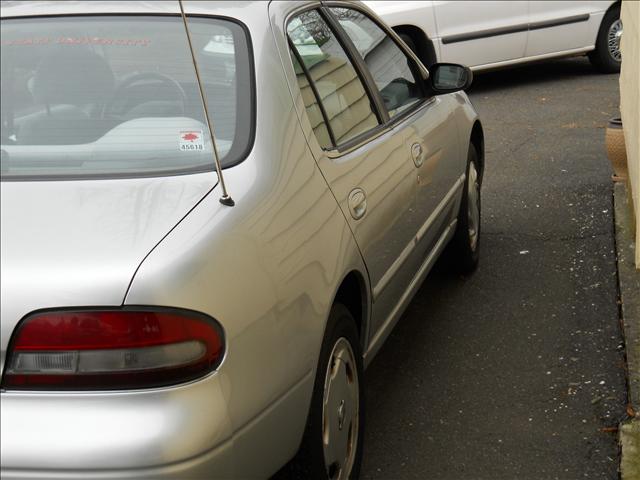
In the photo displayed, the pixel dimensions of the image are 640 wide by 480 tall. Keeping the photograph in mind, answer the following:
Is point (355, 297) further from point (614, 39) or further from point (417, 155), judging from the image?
point (614, 39)

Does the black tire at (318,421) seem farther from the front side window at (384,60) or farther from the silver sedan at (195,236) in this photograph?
the front side window at (384,60)

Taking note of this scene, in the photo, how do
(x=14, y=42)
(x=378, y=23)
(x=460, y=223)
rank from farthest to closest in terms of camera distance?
(x=460, y=223) → (x=378, y=23) → (x=14, y=42)

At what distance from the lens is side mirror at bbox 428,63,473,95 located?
528cm

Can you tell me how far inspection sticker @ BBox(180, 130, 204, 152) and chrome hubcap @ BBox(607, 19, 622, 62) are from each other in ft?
30.2

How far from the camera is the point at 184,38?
365 centimetres

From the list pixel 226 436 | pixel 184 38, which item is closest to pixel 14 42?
pixel 184 38

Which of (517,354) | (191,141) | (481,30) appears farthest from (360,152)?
(481,30)

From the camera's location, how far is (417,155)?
188 inches

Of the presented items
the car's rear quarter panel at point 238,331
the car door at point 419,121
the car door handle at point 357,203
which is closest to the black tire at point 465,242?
the car door at point 419,121

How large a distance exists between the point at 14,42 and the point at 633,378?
270cm

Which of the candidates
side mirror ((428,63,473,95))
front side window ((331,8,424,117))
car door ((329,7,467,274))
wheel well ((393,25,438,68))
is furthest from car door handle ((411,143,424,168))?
wheel well ((393,25,438,68))

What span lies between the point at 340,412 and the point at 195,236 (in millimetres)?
1035

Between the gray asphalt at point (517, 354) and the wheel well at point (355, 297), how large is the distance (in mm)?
580

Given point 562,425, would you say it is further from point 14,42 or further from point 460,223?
point 14,42
